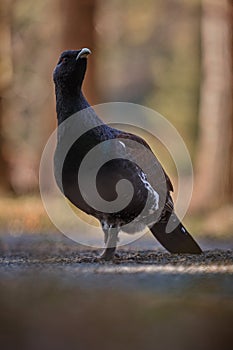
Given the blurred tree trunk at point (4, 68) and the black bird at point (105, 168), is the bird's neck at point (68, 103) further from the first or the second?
the blurred tree trunk at point (4, 68)

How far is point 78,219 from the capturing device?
810 centimetres

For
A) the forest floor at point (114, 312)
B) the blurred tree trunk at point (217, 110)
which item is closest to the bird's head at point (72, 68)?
the forest floor at point (114, 312)

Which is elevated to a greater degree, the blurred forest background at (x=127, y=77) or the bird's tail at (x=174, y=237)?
the blurred forest background at (x=127, y=77)

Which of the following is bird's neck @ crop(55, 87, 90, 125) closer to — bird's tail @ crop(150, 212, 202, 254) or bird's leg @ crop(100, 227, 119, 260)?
bird's leg @ crop(100, 227, 119, 260)

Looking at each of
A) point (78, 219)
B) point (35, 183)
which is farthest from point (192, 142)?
point (78, 219)

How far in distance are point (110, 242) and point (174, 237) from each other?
52 cm

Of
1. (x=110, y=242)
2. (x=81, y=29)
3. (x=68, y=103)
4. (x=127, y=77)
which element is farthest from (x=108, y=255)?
(x=127, y=77)

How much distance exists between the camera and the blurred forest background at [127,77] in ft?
29.7

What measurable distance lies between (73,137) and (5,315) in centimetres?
221

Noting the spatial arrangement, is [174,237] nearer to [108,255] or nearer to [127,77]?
[108,255]

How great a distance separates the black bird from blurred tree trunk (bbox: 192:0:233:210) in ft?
14.4

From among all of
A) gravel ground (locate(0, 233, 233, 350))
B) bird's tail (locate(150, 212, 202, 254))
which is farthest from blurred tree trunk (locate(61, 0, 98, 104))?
gravel ground (locate(0, 233, 233, 350))

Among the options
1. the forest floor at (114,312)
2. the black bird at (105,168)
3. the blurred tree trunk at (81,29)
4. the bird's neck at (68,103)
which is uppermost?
the blurred tree trunk at (81,29)

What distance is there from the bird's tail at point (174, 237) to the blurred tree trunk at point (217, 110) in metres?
4.13
